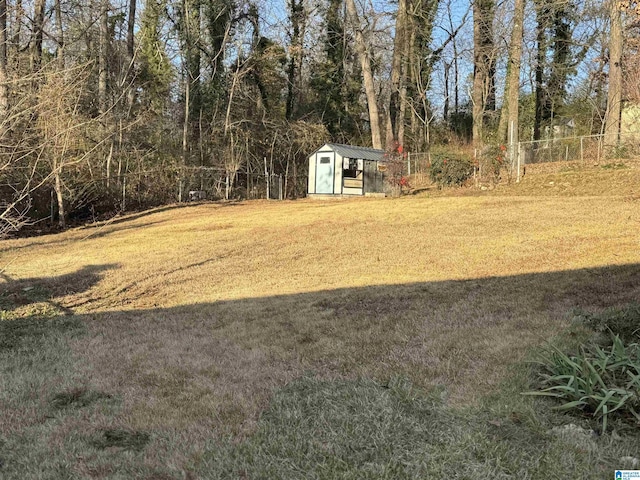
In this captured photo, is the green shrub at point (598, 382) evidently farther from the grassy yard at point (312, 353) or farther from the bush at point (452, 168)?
the bush at point (452, 168)

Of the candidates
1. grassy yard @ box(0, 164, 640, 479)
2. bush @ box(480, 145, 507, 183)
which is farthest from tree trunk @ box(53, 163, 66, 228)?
bush @ box(480, 145, 507, 183)

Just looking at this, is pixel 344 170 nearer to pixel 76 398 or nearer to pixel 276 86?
pixel 276 86

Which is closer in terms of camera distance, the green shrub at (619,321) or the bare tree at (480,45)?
the green shrub at (619,321)

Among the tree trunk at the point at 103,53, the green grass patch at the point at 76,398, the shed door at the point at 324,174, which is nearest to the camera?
the green grass patch at the point at 76,398

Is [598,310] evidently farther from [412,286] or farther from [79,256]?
[79,256]

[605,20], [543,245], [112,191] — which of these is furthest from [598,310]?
[605,20]

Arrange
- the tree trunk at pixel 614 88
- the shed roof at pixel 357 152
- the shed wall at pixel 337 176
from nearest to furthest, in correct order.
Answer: the tree trunk at pixel 614 88 → the shed roof at pixel 357 152 → the shed wall at pixel 337 176

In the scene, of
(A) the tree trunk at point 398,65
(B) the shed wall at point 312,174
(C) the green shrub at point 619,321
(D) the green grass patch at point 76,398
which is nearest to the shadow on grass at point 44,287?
(D) the green grass patch at point 76,398

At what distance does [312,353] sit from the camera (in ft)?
15.0

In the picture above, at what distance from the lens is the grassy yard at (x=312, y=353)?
2.76m

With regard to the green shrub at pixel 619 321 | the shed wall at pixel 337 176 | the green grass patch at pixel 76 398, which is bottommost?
the green grass patch at pixel 76 398

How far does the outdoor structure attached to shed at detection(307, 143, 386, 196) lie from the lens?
2370 centimetres

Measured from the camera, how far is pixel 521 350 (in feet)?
13.6

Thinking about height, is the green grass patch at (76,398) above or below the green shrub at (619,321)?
below
